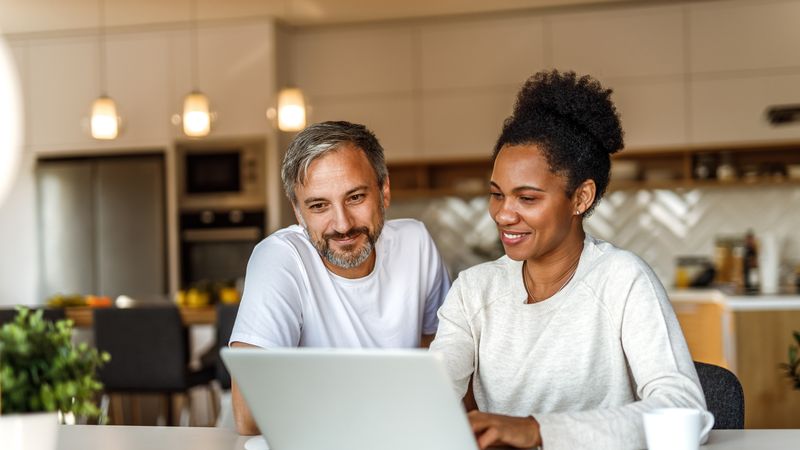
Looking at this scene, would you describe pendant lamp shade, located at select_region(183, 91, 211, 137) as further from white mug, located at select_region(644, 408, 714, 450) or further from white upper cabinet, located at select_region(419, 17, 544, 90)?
white mug, located at select_region(644, 408, 714, 450)

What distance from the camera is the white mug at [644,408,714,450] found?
127 cm

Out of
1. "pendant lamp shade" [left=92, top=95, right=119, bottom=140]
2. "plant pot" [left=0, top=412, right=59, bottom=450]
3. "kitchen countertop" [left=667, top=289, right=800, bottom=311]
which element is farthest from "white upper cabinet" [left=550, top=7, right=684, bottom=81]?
"plant pot" [left=0, top=412, right=59, bottom=450]

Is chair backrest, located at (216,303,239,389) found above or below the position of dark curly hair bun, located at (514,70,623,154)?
below

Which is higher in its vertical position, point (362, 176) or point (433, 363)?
point (362, 176)

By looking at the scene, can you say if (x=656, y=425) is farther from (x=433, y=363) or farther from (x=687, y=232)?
(x=687, y=232)

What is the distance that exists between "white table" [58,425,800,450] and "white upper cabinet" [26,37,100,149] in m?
5.25

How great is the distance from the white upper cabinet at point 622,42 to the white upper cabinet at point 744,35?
0.42 feet

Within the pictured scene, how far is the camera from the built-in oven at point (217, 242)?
20.9 ft

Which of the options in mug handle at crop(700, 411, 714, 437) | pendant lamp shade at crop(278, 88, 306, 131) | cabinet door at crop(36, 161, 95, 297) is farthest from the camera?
cabinet door at crop(36, 161, 95, 297)

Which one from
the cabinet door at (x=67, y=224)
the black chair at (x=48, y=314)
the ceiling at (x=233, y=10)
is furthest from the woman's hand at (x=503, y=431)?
the cabinet door at (x=67, y=224)

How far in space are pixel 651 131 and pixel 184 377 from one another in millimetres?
3383

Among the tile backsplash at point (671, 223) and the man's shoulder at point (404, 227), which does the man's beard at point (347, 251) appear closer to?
the man's shoulder at point (404, 227)

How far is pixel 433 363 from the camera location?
1134 millimetres

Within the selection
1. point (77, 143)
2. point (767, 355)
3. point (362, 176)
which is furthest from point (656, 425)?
point (77, 143)
